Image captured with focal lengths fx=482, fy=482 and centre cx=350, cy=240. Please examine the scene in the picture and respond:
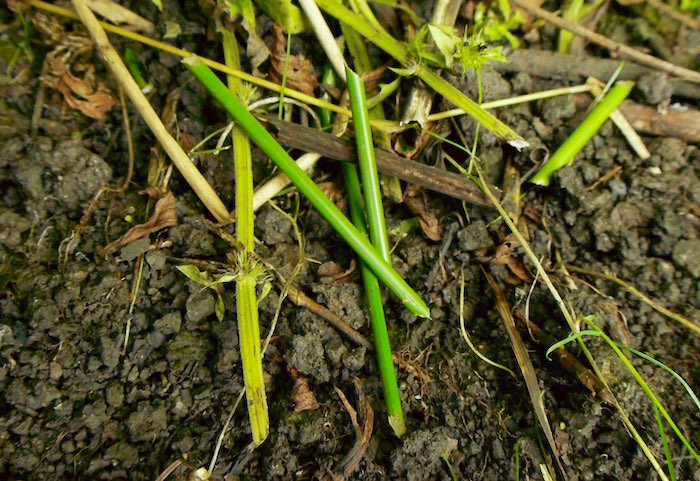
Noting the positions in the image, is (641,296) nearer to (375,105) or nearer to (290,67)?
(375,105)

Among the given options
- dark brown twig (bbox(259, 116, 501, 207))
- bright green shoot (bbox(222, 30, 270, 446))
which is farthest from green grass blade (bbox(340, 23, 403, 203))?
bright green shoot (bbox(222, 30, 270, 446))

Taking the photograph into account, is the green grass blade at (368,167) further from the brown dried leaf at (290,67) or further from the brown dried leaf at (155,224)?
the brown dried leaf at (155,224)

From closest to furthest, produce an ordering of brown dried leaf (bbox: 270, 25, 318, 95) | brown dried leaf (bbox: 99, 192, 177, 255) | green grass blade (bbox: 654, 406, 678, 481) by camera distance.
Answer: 1. green grass blade (bbox: 654, 406, 678, 481)
2. brown dried leaf (bbox: 99, 192, 177, 255)
3. brown dried leaf (bbox: 270, 25, 318, 95)

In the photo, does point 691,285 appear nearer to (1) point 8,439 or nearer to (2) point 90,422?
(2) point 90,422

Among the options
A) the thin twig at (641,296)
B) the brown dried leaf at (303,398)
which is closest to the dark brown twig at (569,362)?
the thin twig at (641,296)

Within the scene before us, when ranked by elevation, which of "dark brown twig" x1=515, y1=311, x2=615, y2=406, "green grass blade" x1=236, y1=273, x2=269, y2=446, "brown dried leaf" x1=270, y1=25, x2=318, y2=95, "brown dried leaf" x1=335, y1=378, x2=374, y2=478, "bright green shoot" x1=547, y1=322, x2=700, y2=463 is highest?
"brown dried leaf" x1=270, y1=25, x2=318, y2=95

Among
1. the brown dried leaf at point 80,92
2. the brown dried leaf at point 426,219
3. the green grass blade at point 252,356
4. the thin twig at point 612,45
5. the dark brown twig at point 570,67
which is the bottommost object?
the green grass blade at point 252,356

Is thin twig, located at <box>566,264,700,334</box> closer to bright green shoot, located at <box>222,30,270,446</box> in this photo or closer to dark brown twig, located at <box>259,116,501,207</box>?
dark brown twig, located at <box>259,116,501,207</box>
